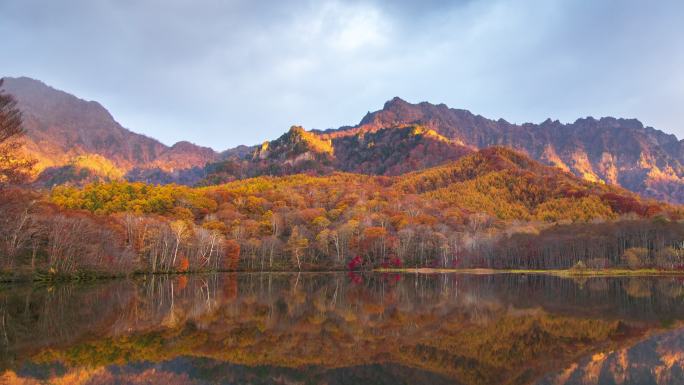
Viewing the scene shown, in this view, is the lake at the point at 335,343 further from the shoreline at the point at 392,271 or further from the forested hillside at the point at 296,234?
the shoreline at the point at 392,271

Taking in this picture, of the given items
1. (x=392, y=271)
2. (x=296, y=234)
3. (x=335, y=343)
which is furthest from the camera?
Answer: (x=296, y=234)

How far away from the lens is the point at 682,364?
61.0 feet

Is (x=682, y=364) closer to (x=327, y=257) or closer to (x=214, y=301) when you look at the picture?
(x=214, y=301)

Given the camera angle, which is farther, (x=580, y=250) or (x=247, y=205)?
(x=247, y=205)

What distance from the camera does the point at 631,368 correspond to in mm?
17844

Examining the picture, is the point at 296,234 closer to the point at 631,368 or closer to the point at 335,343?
the point at 335,343

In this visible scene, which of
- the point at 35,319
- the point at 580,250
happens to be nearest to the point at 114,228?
the point at 35,319

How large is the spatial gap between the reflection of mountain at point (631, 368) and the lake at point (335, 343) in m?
0.06

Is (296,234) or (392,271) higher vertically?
(296,234)

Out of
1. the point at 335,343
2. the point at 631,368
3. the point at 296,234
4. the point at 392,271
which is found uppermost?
the point at 296,234

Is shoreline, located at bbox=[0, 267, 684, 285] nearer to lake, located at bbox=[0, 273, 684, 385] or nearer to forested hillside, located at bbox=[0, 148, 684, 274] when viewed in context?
forested hillside, located at bbox=[0, 148, 684, 274]

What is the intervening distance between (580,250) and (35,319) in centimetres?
10127

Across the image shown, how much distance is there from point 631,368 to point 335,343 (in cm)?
1227

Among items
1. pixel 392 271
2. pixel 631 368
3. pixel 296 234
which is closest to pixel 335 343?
pixel 631 368
